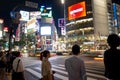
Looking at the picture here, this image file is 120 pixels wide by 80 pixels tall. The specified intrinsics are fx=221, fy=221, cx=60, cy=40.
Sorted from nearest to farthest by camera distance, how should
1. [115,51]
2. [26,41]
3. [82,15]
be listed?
[115,51]
[26,41]
[82,15]

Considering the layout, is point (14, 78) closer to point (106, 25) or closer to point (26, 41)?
point (26, 41)

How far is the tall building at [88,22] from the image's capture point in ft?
308

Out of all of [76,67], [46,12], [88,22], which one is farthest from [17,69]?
[88,22]

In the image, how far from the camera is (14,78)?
275 inches

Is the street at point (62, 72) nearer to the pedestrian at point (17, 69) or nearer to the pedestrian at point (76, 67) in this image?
the pedestrian at point (17, 69)

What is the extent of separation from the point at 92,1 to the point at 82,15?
24.6ft

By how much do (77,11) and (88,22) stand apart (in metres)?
7.81

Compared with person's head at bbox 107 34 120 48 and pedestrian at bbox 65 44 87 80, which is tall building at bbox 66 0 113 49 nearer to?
pedestrian at bbox 65 44 87 80

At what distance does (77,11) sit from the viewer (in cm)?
10075

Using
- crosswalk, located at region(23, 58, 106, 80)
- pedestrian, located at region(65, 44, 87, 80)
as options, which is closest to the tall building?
crosswalk, located at region(23, 58, 106, 80)

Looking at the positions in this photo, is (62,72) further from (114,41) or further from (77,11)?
(77,11)

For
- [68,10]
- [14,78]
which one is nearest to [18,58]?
[14,78]

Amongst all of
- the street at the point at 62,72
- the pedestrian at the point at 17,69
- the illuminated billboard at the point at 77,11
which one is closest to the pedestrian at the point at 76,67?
the pedestrian at the point at 17,69

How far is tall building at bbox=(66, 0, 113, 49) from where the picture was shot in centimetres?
9375
